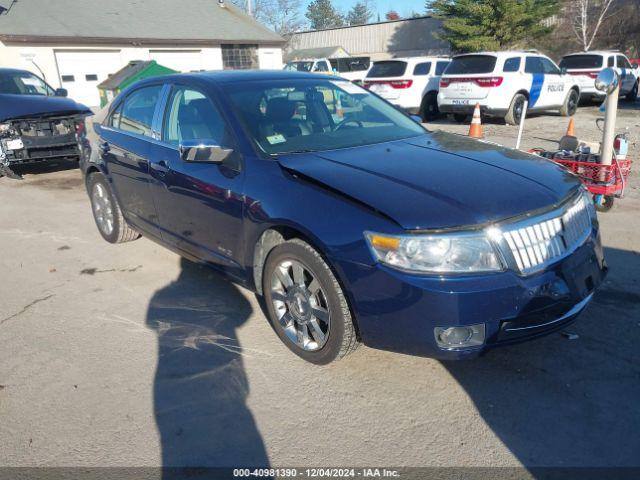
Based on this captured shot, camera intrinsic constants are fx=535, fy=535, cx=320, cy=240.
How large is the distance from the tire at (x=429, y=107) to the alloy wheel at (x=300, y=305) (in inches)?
507

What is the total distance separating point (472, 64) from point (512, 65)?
3.14ft

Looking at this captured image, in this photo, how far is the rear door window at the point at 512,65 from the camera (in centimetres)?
1308

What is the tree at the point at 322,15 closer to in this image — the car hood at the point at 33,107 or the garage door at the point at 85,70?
the garage door at the point at 85,70

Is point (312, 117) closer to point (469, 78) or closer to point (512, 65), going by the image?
point (469, 78)

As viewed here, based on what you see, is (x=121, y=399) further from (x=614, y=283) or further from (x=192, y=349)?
(x=614, y=283)

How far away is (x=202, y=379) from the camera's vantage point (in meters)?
3.13

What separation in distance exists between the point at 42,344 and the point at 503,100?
11.9 meters

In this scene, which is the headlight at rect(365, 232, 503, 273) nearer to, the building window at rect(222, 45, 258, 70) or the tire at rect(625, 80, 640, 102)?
the tire at rect(625, 80, 640, 102)

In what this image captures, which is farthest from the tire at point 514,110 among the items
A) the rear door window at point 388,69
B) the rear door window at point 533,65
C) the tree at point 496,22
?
the tree at point 496,22

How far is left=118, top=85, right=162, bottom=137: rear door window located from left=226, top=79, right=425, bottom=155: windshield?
0.93 metres

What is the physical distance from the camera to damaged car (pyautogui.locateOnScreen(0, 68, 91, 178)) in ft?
28.5

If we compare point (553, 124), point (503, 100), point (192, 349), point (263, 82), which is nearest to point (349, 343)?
point (192, 349)

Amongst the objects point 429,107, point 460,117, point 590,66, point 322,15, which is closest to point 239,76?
point 429,107

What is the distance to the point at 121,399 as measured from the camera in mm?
2996
